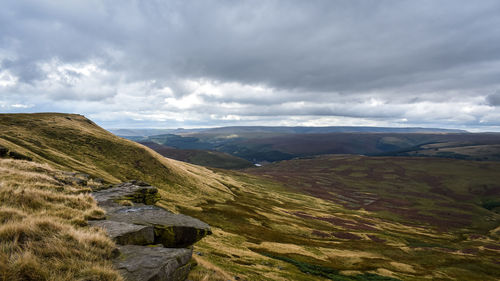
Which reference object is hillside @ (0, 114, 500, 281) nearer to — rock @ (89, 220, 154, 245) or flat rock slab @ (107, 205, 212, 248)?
flat rock slab @ (107, 205, 212, 248)

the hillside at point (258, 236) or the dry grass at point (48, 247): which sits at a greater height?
the dry grass at point (48, 247)

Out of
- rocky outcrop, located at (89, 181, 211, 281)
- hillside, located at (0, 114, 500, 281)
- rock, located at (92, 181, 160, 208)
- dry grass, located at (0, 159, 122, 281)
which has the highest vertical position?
dry grass, located at (0, 159, 122, 281)

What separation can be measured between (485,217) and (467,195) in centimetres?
6209

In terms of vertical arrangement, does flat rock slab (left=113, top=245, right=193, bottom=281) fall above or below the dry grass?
below

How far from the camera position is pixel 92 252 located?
10.2 m

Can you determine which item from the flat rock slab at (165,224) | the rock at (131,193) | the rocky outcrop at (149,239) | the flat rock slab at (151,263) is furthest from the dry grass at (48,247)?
the rock at (131,193)

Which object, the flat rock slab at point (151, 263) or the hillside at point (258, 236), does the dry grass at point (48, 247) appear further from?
the hillside at point (258, 236)

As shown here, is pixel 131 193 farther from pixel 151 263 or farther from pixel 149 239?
pixel 151 263

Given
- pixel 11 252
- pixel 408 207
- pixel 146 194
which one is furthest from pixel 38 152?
pixel 408 207

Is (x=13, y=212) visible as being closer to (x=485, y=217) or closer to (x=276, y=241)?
(x=276, y=241)

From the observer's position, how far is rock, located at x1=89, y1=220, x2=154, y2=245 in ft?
41.7

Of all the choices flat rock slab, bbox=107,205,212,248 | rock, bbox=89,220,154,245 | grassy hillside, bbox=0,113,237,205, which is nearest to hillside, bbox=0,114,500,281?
grassy hillside, bbox=0,113,237,205

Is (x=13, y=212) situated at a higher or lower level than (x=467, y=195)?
higher

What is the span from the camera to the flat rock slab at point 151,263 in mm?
10047
